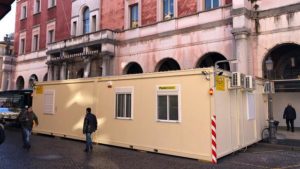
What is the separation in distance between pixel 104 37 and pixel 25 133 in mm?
12440

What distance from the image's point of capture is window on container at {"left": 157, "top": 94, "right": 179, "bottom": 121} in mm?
10703

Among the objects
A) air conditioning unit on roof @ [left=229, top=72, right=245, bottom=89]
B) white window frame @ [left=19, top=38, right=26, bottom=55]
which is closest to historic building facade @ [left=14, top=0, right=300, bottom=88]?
white window frame @ [left=19, top=38, right=26, bottom=55]

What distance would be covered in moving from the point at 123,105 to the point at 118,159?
3.08 metres

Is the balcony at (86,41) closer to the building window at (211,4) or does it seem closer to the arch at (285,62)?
the building window at (211,4)

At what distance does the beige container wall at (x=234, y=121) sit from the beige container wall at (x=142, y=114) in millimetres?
616

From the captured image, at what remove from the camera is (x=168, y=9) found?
21.7 meters

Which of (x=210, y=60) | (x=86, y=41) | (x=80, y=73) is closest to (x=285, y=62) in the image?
(x=210, y=60)

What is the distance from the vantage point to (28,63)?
35188mm

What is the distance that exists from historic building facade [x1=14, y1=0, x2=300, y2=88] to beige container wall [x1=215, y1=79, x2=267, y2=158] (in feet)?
13.8

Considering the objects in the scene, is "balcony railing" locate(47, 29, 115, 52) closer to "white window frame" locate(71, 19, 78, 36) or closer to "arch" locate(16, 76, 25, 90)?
"white window frame" locate(71, 19, 78, 36)

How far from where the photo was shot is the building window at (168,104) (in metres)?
10.7

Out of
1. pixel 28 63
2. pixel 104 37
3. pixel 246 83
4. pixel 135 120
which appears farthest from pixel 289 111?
pixel 28 63

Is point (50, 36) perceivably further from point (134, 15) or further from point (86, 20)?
point (134, 15)

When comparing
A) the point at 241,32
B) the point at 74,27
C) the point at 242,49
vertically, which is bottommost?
the point at 242,49
